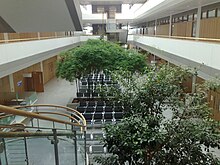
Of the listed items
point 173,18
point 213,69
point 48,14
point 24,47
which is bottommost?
point 213,69

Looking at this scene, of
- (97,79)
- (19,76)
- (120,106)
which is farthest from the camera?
(97,79)

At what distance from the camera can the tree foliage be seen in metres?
13.0

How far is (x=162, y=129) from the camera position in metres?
4.27

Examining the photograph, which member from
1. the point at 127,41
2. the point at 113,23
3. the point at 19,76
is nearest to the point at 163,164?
the point at 19,76

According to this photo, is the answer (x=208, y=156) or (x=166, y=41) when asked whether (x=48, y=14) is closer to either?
(x=208, y=156)

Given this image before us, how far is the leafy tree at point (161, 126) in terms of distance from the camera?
395cm

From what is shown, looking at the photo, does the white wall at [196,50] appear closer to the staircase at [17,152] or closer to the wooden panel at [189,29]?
the wooden panel at [189,29]

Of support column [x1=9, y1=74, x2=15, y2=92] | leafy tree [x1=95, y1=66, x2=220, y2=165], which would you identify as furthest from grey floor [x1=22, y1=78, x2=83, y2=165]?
support column [x1=9, y1=74, x2=15, y2=92]

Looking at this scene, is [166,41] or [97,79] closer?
[166,41]

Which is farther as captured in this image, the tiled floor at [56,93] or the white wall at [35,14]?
the tiled floor at [56,93]

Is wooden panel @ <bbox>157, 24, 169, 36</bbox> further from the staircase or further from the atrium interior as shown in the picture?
the staircase

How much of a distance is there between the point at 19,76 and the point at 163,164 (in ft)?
45.4

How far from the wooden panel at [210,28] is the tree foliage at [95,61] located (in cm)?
376

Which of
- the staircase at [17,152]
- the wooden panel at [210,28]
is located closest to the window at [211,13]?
the wooden panel at [210,28]
